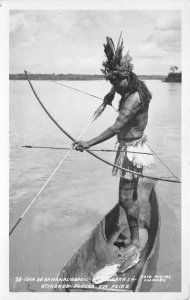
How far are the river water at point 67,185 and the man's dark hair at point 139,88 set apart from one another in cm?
5

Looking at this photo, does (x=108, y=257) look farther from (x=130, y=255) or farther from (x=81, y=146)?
(x=81, y=146)

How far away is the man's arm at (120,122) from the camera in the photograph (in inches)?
87.3

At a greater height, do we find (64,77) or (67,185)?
(64,77)

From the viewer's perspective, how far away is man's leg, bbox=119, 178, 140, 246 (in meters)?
2.31

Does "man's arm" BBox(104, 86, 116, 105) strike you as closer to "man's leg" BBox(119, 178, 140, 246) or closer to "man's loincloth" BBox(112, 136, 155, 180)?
"man's loincloth" BBox(112, 136, 155, 180)

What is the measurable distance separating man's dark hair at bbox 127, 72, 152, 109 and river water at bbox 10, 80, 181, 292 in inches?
1.9

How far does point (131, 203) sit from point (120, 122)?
50cm

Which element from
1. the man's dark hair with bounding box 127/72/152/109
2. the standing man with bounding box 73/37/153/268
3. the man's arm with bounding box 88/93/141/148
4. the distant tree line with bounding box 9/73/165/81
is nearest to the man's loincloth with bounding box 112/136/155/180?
the standing man with bounding box 73/37/153/268

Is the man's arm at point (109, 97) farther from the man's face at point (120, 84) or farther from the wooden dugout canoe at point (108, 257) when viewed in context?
the wooden dugout canoe at point (108, 257)

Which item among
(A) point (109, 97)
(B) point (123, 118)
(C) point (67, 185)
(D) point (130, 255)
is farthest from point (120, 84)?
(D) point (130, 255)

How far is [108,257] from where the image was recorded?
229cm
